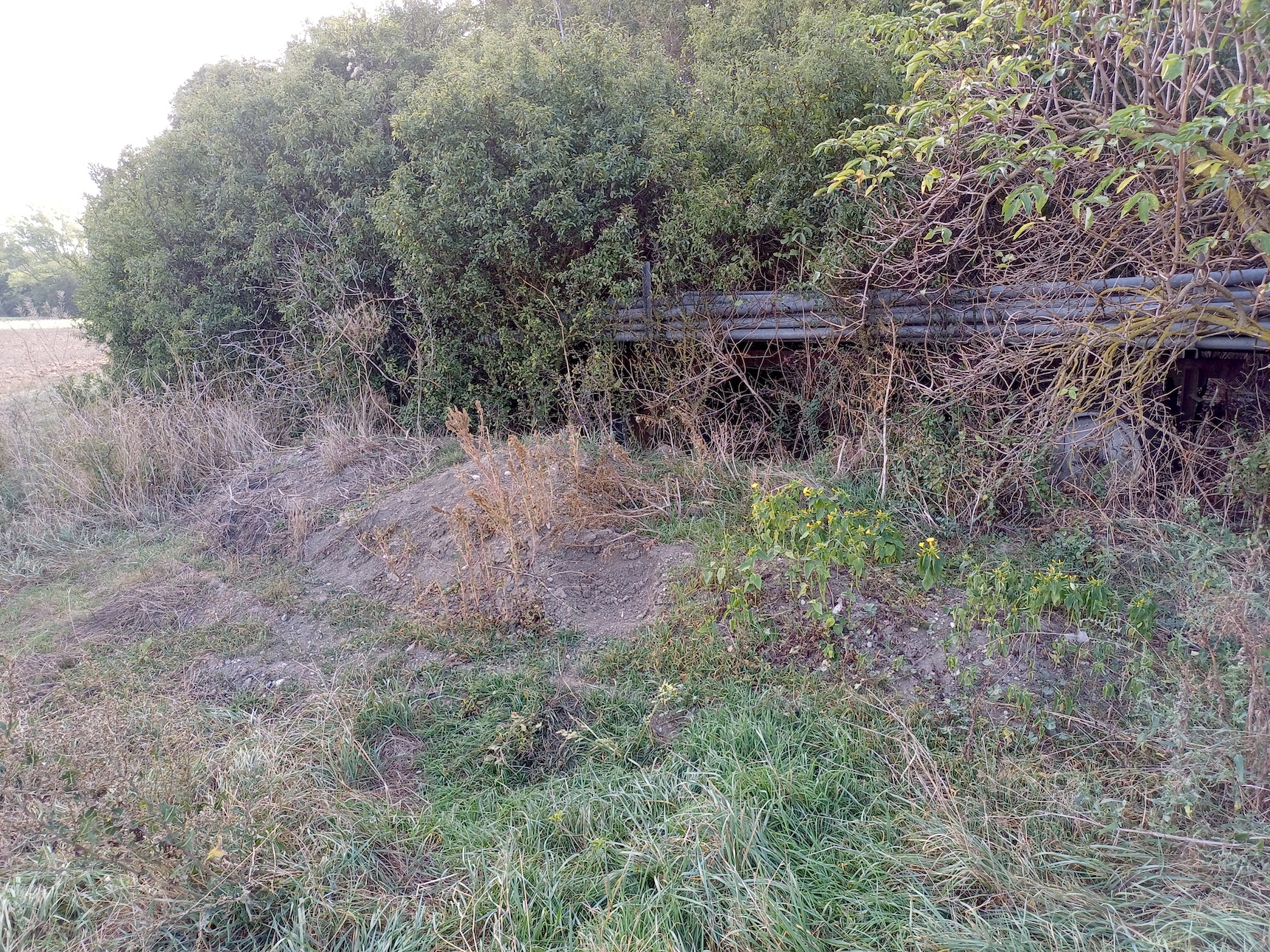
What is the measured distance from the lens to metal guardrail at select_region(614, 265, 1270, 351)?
4.38 meters

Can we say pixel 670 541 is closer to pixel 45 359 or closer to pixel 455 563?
pixel 455 563

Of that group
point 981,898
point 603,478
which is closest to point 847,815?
point 981,898

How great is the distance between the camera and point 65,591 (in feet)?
20.1

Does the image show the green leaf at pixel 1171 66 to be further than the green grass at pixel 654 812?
Yes

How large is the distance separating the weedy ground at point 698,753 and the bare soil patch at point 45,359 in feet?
26.5

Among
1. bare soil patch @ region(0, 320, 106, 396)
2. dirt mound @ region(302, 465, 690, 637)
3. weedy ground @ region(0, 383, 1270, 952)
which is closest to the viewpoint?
weedy ground @ region(0, 383, 1270, 952)

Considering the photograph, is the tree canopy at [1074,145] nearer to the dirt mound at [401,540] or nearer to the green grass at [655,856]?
the green grass at [655,856]

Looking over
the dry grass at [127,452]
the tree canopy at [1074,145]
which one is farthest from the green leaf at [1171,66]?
the dry grass at [127,452]

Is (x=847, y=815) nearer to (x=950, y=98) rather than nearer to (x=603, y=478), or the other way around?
(x=603, y=478)

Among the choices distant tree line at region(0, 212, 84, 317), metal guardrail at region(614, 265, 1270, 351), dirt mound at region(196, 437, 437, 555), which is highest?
distant tree line at region(0, 212, 84, 317)

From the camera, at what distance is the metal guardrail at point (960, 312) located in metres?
4.38

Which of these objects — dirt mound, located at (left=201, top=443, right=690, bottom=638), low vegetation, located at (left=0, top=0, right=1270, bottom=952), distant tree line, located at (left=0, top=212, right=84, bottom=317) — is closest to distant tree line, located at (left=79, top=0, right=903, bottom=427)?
low vegetation, located at (left=0, top=0, right=1270, bottom=952)

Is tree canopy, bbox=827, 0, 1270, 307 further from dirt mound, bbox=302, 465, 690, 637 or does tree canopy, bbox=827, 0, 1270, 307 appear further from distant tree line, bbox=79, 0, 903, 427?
dirt mound, bbox=302, 465, 690, 637

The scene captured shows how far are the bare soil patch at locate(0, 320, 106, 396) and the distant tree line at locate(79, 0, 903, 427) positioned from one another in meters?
2.03
